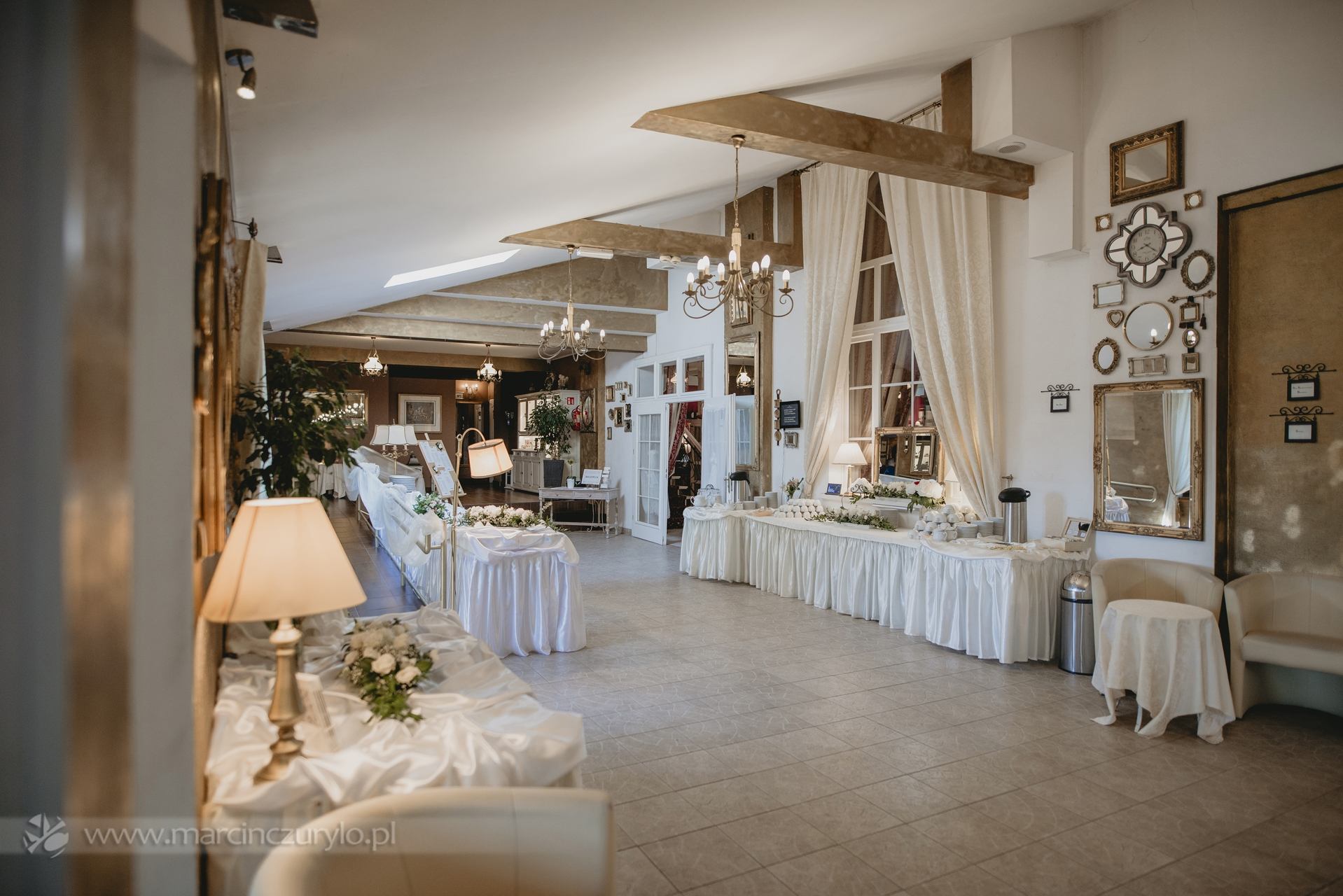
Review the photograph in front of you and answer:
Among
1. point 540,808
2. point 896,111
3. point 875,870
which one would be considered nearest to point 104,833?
point 540,808

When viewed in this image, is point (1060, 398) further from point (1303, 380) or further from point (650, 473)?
point (650, 473)

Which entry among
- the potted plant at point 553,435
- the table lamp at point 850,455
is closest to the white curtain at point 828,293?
the table lamp at point 850,455

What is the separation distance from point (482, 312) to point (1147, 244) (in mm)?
8144

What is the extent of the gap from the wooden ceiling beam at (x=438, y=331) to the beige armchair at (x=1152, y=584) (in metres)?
8.38

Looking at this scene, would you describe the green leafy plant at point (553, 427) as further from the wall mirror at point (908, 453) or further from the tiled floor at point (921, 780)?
the tiled floor at point (921, 780)

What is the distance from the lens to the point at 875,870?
2621mm

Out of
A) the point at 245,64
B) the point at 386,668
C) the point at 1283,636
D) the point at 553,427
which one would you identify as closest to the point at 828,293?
the point at 1283,636

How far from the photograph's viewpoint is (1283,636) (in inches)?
160

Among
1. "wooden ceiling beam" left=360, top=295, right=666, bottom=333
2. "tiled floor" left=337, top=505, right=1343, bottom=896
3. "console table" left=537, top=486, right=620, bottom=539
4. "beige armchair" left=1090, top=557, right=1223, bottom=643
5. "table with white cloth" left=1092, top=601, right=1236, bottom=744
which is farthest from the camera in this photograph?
"console table" left=537, top=486, right=620, bottom=539

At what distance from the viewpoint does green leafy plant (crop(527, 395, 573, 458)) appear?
14.2 m

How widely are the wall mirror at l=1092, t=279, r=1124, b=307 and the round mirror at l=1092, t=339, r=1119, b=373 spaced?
0.27 m

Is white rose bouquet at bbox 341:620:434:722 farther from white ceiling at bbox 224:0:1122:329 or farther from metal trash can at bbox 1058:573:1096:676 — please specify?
metal trash can at bbox 1058:573:1096:676

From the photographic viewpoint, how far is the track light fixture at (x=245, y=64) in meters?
2.34

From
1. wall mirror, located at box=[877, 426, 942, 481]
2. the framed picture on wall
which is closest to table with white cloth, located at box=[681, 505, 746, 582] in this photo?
wall mirror, located at box=[877, 426, 942, 481]
